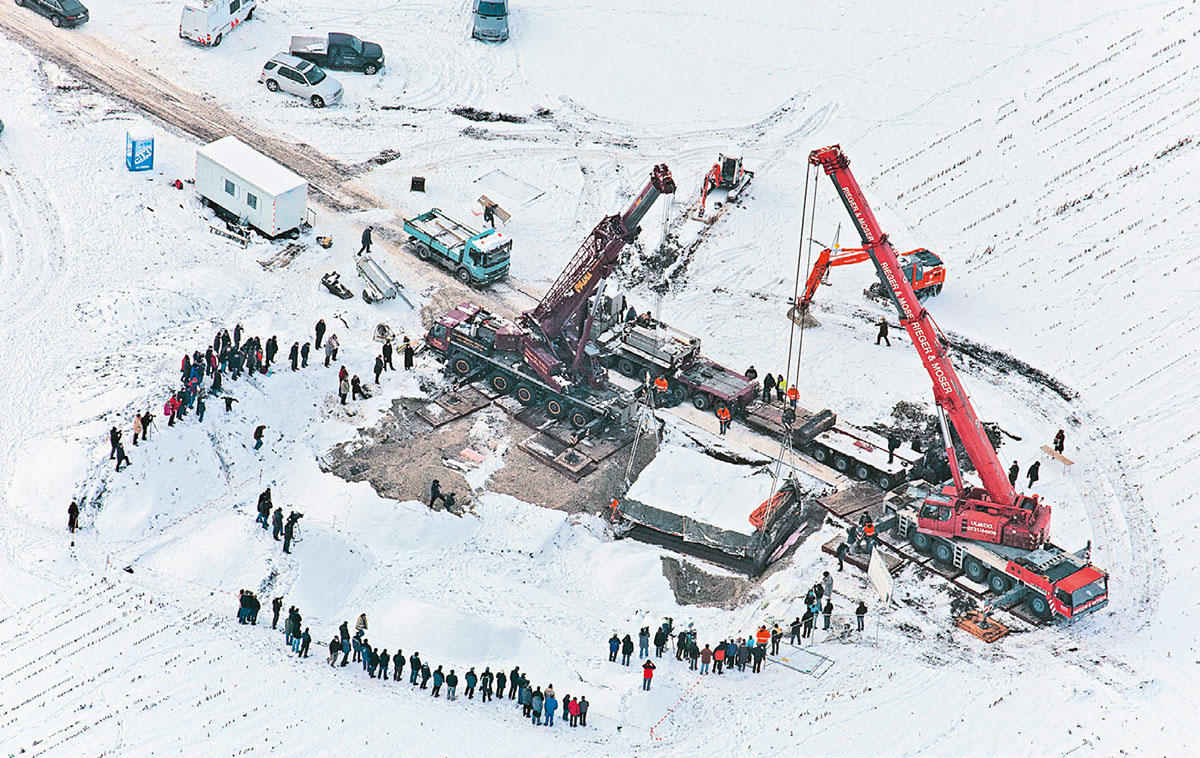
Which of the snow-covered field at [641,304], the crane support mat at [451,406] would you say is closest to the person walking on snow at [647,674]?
the snow-covered field at [641,304]

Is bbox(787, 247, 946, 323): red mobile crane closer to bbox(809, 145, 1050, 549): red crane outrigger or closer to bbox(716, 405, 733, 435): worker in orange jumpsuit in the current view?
bbox(716, 405, 733, 435): worker in orange jumpsuit

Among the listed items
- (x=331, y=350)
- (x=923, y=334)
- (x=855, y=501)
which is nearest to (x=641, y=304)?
(x=331, y=350)

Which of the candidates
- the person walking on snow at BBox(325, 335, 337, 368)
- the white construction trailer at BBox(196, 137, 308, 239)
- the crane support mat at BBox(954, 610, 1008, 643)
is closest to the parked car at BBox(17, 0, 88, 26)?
the white construction trailer at BBox(196, 137, 308, 239)

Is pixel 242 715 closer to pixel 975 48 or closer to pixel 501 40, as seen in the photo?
pixel 501 40

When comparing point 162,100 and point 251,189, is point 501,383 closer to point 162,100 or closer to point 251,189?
point 251,189

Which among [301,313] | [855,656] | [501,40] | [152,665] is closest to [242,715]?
[152,665]

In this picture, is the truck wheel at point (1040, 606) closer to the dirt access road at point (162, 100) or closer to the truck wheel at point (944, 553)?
the truck wheel at point (944, 553)
